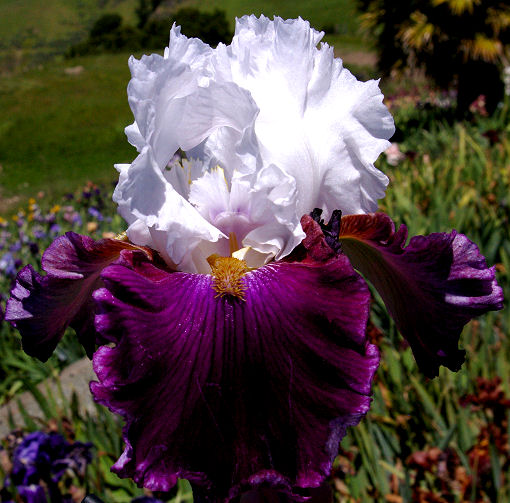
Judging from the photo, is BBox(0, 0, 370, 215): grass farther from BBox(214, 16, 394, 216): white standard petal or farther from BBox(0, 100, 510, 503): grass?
BBox(214, 16, 394, 216): white standard petal

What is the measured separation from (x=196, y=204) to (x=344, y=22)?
46.7m

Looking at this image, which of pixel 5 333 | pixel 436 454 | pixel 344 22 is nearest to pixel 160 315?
pixel 436 454

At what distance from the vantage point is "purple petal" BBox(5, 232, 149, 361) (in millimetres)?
657

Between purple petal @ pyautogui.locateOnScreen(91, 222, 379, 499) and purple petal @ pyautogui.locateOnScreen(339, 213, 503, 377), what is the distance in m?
0.13

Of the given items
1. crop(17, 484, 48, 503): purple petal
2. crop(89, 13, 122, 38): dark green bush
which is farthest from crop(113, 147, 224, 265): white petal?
crop(89, 13, 122, 38): dark green bush

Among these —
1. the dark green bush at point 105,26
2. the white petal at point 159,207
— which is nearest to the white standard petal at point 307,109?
the white petal at point 159,207

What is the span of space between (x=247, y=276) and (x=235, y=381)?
0.15m

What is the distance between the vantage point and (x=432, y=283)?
652 millimetres

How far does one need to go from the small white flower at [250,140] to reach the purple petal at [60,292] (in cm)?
6

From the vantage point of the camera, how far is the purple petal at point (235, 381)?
51 cm

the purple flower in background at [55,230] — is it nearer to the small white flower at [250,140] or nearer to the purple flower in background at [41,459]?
the purple flower in background at [41,459]

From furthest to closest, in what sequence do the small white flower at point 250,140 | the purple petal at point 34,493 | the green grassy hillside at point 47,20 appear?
the green grassy hillside at point 47,20, the purple petal at point 34,493, the small white flower at point 250,140

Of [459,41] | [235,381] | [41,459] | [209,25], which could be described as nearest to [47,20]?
[209,25]

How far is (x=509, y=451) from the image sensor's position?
4.63 ft
